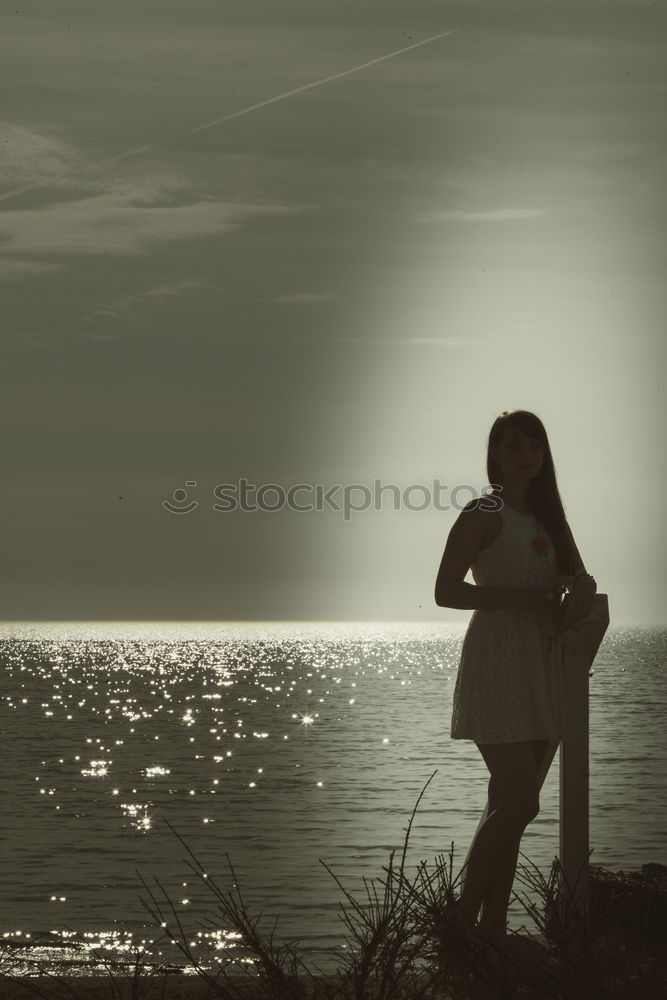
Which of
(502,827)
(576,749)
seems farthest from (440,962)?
(576,749)

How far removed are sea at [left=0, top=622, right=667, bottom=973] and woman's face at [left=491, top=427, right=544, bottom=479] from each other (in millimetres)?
1189

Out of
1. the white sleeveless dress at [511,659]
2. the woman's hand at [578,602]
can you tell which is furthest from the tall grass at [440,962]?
the woman's hand at [578,602]

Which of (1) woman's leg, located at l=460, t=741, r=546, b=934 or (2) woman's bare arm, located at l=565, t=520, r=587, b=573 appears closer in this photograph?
(1) woman's leg, located at l=460, t=741, r=546, b=934

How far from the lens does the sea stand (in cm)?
884

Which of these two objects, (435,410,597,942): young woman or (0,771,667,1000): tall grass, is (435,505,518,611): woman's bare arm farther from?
(0,771,667,1000): tall grass

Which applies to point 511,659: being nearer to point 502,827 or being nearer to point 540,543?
point 540,543

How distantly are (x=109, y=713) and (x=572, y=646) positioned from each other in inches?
1860

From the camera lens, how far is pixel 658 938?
5066mm

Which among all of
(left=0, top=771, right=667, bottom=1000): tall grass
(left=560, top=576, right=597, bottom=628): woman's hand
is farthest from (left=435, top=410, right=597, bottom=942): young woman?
(left=0, top=771, right=667, bottom=1000): tall grass

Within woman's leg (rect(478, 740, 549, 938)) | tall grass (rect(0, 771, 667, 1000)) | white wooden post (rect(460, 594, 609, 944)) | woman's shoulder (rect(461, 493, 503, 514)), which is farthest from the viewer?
woman's shoulder (rect(461, 493, 503, 514))

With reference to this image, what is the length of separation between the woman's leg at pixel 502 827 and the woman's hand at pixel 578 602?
426 millimetres

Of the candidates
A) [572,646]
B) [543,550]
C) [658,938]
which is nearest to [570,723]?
[572,646]

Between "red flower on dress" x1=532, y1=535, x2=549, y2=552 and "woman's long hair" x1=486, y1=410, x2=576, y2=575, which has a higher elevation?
"woman's long hair" x1=486, y1=410, x2=576, y2=575

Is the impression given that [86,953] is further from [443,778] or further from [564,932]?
[443,778]
